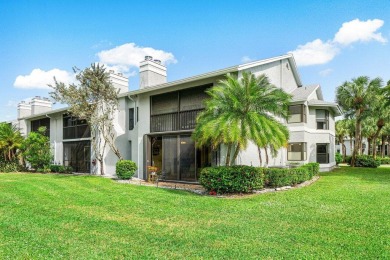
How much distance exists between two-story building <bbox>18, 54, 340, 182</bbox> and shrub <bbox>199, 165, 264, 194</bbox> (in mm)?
2821

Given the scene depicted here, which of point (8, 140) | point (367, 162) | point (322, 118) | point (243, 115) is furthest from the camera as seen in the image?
point (367, 162)

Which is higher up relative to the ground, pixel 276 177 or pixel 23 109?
pixel 23 109

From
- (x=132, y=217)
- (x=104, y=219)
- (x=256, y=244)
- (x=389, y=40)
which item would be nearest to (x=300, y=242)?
(x=256, y=244)

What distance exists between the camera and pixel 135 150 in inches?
787

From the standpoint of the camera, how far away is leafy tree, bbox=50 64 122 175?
60.5 ft

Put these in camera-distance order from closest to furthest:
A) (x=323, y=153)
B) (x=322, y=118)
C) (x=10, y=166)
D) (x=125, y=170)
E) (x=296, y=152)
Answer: (x=125, y=170) → (x=296, y=152) → (x=322, y=118) → (x=323, y=153) → (x=10, y=166)

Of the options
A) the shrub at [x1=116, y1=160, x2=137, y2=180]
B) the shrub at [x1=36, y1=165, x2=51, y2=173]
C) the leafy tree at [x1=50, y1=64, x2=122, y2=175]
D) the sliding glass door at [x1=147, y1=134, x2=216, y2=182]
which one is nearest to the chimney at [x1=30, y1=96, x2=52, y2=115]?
the shrub at [x1=36, y1=165, x2=51, y2=173]

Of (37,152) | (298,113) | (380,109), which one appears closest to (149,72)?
(298,113)

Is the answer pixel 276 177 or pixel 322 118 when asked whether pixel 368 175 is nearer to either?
pixel 322 118

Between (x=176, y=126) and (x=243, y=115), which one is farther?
(x=176, y=126)

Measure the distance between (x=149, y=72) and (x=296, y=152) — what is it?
13.5 meters

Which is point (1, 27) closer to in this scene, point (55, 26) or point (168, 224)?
point (55, 26)

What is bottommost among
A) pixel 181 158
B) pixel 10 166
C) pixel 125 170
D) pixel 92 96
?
pixel 10 166

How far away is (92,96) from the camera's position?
743 inches
